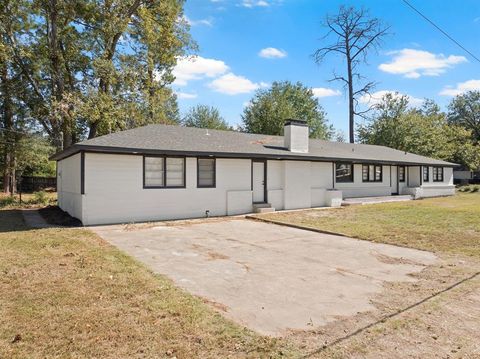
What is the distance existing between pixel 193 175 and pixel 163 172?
1.21 m

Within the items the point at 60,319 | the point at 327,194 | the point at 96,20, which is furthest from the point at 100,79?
the point at 60,319

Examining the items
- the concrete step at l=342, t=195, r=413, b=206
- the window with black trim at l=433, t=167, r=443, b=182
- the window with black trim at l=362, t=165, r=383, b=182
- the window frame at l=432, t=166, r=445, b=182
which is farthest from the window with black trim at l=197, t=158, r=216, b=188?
the window with black trim at l=433, t=167, r=443, b=182

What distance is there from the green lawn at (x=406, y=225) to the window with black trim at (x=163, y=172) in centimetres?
365

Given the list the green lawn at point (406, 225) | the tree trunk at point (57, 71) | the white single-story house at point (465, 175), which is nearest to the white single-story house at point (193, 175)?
the green lawn at point (406, 225)

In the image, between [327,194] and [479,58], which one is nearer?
[479,58]

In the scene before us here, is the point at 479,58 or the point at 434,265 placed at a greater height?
the point at 479,58

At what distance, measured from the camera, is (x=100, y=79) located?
22.9m

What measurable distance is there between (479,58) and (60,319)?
14869 millimetres

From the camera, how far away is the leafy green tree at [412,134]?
35.2m

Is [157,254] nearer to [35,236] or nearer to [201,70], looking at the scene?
[35,236]

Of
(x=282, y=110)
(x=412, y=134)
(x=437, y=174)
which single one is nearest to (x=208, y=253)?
(x=437, y=174)

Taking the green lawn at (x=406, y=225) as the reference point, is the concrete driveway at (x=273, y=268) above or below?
below

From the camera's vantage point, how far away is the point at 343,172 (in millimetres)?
20328

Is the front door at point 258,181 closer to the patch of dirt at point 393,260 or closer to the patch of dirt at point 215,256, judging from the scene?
the patch of dirt at point 215,256
